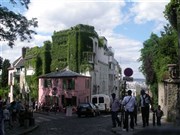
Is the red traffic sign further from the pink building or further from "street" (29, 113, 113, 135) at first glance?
the pink building

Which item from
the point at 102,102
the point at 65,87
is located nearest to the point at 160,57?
the point at 102,102

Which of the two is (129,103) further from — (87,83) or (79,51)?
(79,51)

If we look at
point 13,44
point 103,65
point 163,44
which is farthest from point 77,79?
point 13,44

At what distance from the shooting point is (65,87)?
232ft

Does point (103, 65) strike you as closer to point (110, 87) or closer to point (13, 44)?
point (110, 87)

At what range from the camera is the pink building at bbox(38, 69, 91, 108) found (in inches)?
2721

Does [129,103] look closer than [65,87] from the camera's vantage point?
Yes

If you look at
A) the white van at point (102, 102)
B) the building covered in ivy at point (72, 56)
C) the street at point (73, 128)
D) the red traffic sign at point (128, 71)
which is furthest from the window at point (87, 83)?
the red traffic sign at point (128, 71)

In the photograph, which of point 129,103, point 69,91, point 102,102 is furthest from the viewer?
point 69,91

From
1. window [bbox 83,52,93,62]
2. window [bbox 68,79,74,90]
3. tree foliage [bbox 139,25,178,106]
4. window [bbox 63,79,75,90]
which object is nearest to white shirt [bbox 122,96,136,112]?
tree foliage [bbox 139,25,178,106]

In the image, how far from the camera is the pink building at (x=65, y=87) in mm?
69125

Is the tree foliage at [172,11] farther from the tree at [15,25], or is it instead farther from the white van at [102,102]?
the white van at [102,102]

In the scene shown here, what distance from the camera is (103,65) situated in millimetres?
89938

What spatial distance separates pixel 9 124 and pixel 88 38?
54.5 m
